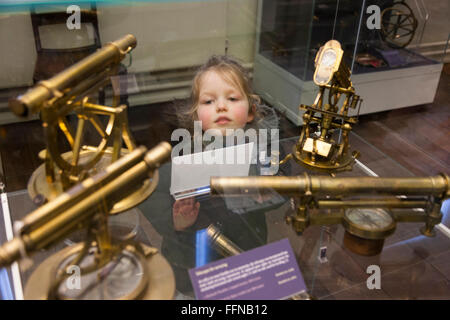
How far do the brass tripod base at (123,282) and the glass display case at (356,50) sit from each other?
5.89 ft

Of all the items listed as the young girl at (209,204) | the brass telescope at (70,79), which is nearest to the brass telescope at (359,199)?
the young girl at (209,204)

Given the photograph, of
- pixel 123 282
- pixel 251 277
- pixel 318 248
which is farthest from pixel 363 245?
pixel 123 282

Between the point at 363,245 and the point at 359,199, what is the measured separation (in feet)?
0.47

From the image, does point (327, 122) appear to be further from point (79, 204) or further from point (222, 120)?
point (79, 204)

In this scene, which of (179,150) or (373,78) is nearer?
(179,150)

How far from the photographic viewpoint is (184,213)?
1419 millimetres

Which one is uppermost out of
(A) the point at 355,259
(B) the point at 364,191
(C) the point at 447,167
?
(B) the point at 364,191

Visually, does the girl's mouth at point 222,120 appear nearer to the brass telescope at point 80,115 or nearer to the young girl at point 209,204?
the young girl at point 209,204

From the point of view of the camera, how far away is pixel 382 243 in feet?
4.21

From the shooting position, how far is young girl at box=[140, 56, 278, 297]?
4.07ft

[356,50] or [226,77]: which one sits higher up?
[226,77]

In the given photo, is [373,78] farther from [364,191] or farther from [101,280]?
[101,280]
